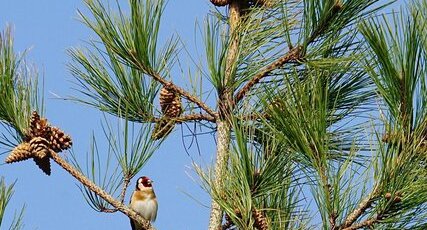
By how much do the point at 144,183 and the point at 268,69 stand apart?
7.14ft

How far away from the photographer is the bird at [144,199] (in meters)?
4.66

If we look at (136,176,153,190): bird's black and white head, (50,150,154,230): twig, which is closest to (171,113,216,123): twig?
(50,150,154,230): twig

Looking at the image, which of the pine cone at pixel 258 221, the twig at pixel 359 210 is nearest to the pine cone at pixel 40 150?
the pine cone at pixel 258 221

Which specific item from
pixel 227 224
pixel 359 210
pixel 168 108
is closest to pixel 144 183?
pixel 168 108

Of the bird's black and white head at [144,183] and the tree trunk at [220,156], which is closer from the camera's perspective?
the tree trunk at [220,156]

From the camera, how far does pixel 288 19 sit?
356 centimetres

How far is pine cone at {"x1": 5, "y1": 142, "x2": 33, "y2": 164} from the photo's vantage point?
3.21m

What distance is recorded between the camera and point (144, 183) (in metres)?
5.41

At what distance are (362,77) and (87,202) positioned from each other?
100 cm

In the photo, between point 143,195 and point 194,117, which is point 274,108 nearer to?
point 194,117

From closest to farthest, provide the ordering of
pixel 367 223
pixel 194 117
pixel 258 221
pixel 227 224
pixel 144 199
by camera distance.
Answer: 1. pixel 367 223
2. pixel 258 221
3. pixel 227 224
4. pixel 194 117
5. pixel 144 199

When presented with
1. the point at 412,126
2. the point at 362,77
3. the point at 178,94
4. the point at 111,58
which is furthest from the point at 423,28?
the point at 111,58

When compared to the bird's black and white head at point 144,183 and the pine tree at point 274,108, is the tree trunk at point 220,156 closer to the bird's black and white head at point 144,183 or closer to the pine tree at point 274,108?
the pine tree at point 274,108

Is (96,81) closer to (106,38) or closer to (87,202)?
(106,38)
